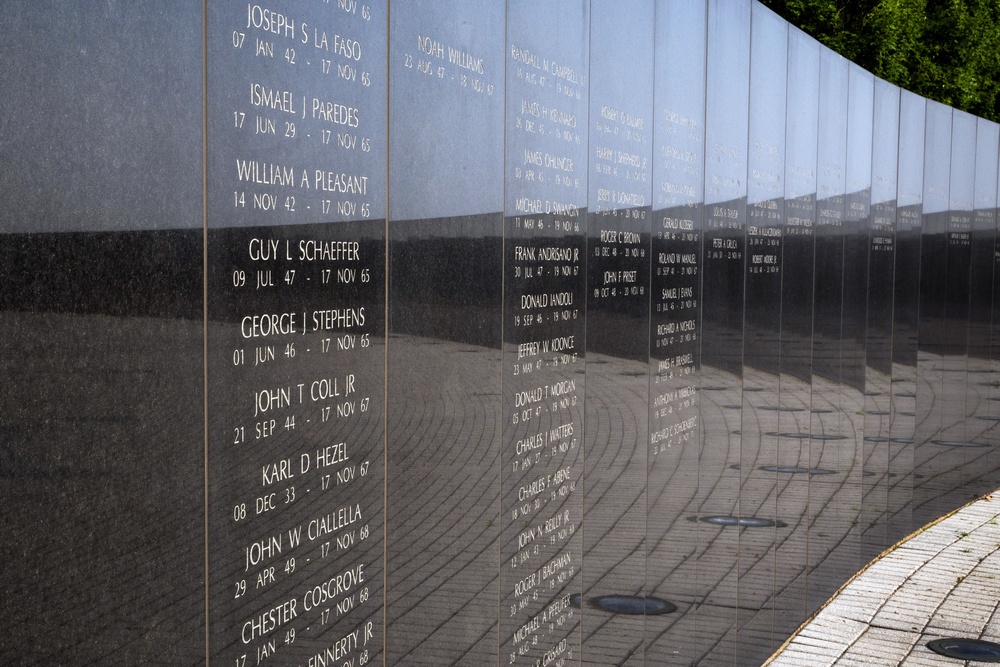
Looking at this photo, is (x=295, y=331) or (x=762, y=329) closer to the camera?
(x=295, y=331)

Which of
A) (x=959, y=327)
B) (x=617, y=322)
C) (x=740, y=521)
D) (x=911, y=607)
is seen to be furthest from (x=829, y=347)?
(x=959, y=327)

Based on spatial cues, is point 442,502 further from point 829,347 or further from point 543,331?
point 829,347

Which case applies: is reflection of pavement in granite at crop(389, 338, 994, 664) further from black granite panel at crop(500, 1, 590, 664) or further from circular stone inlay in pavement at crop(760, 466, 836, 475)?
black granite panel at crop(500, 1, 590, 664)

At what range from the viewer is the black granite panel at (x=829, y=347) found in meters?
8.24

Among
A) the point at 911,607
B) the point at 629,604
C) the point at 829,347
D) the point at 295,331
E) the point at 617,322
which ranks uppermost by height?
the point at 295,331

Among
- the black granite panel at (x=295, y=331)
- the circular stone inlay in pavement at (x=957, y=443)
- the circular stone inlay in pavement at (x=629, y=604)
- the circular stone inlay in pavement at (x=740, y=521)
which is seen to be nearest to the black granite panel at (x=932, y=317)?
the circular stone inlay in pavement at (x=957, y=443)

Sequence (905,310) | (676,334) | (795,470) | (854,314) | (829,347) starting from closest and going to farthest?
(676,334) < (795,470) < (829,347) < (854,314) < (905,310)

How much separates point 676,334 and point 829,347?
2.89m

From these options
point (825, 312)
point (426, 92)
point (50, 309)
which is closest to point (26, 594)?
point (50, 309)

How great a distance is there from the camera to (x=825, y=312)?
8.49 metres

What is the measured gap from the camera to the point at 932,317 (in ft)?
37.7

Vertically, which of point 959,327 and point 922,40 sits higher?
point 922,40

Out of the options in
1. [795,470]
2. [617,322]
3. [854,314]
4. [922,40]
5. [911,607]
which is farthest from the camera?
[922,40]

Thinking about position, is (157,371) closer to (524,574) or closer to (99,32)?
(99,32)
